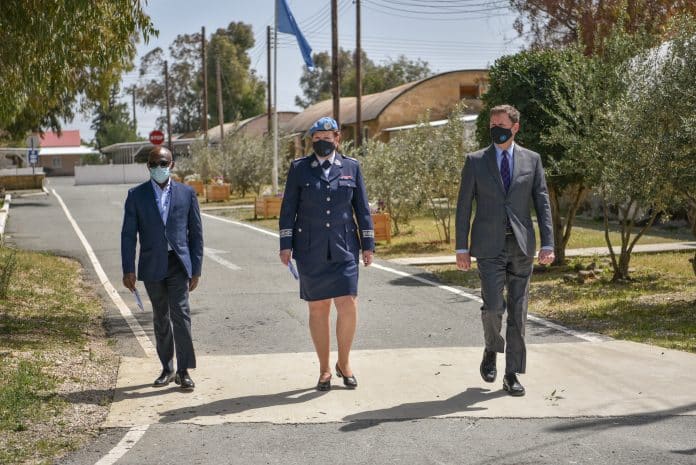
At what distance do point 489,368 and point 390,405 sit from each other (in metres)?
0.91

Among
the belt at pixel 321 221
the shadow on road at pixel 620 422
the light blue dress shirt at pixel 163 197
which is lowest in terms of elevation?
the shadow on road at pixel 620 422

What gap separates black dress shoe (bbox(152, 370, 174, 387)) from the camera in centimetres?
759

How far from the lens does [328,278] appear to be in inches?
286

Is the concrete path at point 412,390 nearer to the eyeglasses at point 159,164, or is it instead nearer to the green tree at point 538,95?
the eyeglasses at point 159,164

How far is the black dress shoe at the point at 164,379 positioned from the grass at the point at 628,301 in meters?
4.46

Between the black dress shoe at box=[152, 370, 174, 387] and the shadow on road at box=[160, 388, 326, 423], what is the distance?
0.71 m

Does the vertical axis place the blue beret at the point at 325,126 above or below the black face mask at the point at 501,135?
above

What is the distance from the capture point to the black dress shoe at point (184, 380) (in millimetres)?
7441

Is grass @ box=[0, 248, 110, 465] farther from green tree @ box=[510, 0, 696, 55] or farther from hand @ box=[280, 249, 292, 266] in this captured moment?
green tree @ box=[510, 0, 696, 55]

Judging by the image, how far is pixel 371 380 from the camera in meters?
7.69

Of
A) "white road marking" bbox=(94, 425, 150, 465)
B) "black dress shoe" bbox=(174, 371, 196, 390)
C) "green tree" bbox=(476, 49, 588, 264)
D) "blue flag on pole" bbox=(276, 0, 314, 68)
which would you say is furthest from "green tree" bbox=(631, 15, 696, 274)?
"blue flag on pole" bbox=(276, 0, 314, 68)

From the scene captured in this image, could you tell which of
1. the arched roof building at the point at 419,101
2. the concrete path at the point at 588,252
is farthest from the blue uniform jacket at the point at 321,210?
the arched roof building at the point at 419,101

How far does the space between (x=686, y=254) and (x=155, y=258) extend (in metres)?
12.7

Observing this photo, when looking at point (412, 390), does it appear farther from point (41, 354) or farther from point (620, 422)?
point (41, 354)
